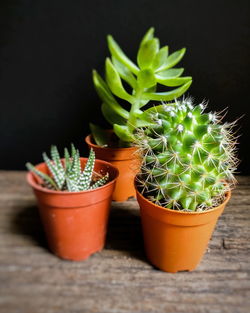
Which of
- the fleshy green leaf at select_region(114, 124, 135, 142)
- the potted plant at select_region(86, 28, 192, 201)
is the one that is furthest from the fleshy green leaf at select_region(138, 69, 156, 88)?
the fleshy green leaf at select_region(114, 124, 135, 142)

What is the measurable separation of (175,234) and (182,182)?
0.40 feet

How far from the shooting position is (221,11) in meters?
0.95

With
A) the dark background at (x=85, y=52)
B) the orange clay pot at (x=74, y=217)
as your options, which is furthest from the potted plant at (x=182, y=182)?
the dark background at (x=85, y=52)

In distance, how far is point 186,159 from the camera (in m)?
0.59

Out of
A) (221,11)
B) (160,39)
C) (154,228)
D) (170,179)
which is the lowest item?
(154,228)

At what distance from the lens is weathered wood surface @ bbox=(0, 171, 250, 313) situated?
1.90ft

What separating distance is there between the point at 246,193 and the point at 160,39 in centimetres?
59

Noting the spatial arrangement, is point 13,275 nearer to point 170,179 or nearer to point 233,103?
point 170,179

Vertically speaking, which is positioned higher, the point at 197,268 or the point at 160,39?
the point at 160,39

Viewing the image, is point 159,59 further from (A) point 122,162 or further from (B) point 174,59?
(A) point 122,162

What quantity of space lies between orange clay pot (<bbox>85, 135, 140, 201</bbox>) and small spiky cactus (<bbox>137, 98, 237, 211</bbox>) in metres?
0.20

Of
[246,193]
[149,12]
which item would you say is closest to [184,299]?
[246,193]

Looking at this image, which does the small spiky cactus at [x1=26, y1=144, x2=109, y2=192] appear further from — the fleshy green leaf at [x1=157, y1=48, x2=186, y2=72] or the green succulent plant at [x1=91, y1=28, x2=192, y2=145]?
the fleshy green leaf at [x1=157, y1=48, x2=186, y2=72]

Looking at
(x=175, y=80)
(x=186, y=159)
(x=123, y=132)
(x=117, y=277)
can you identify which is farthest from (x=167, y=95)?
(x=117, y=277)
